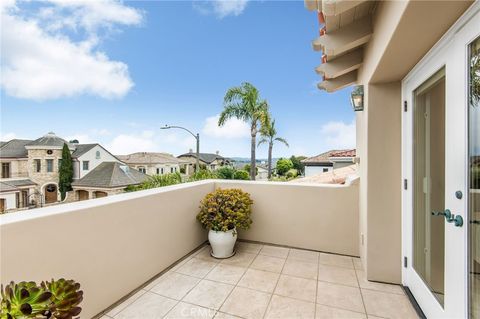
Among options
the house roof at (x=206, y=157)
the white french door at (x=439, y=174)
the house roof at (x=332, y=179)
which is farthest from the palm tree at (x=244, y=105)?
the house roof at (x=206, y=157)

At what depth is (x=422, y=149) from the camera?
2023mm

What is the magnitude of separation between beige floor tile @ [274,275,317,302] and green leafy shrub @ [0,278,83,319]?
1.90m

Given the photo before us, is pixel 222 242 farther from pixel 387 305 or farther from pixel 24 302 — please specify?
pixel 24 302

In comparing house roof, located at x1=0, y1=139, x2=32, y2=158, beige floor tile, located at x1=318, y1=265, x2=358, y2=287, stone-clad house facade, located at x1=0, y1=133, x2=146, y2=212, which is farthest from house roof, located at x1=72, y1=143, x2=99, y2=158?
beige floor tile, located at x1=318, y1=265, x2=358, y2=287

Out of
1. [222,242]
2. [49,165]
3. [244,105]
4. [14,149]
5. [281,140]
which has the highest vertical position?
[244,105]

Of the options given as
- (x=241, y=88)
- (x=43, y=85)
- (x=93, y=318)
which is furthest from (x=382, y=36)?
(x=43, y=85)

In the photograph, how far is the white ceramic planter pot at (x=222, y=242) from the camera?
3100 millimetres

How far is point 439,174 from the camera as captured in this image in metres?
1.71

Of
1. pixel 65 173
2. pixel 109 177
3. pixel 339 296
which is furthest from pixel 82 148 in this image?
pixel 339 296

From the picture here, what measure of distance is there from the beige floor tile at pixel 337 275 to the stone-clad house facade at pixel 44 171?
426 cm

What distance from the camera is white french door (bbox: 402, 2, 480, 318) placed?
4.46ft

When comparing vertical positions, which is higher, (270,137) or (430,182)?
(270,137)

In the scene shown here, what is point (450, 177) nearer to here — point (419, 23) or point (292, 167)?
point (419, 23)

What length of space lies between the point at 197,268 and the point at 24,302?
210cm
